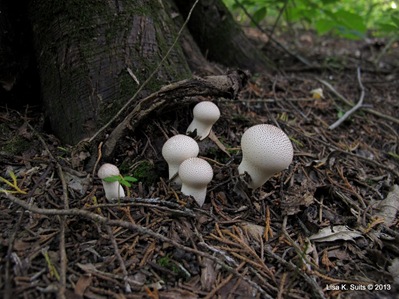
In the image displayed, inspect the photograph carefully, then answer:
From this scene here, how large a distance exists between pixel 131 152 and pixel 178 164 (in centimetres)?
39

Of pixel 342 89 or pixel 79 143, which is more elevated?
pixel 79 143

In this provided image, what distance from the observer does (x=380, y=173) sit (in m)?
2.63

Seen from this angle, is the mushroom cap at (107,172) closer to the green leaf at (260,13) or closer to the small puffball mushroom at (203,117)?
the small puffball mushroom at (203,117)

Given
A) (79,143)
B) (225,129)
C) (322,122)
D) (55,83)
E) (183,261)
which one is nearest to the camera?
(183,261)

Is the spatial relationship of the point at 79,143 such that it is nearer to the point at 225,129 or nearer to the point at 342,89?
the point at 225,129

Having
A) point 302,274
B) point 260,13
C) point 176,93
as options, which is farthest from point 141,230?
point 260,13

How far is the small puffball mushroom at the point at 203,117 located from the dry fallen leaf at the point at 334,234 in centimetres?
105

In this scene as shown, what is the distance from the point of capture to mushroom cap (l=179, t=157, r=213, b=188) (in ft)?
5.97

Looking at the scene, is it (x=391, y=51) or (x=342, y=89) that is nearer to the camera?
(x=342, y=89)

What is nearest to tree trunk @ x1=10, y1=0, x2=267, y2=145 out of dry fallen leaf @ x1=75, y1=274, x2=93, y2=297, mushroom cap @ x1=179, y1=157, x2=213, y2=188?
mushroom cap @ x1=179, y1=157, x2=213, y2=188

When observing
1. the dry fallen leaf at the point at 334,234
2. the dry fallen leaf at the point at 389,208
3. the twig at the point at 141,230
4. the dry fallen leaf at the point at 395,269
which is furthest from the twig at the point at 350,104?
the twig at the point at 141,230

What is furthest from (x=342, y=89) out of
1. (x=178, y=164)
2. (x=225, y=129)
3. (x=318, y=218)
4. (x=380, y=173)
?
(x=178, y=164)

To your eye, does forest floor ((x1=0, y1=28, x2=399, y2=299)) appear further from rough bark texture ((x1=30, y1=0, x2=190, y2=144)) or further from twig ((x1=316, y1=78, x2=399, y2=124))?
twig ((x1=316, y1=78, x2=399, y2=124))

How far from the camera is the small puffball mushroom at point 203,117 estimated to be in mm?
2229
